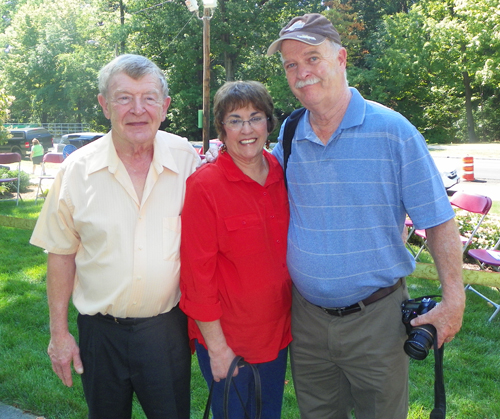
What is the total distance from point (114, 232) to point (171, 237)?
27 centimetres

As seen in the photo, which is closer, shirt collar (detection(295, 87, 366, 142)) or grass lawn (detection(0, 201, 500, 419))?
shirt collar (detection(295, 87, 366, 142))

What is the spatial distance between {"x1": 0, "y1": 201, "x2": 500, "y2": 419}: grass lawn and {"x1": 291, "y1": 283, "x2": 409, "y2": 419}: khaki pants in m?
0.94

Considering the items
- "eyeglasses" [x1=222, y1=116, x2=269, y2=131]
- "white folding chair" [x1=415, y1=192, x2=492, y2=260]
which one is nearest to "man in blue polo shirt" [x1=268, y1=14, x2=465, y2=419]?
"eyeglasses" [x1=222, y1=116, x2=269, y2=131]

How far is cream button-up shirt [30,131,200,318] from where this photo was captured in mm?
2229

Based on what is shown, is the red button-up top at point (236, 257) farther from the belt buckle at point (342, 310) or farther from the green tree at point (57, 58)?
the green tree at point (57, 58)

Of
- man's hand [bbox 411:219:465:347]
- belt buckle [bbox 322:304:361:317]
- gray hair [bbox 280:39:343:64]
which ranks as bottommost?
belt buckle [bbox 322:304:361:317]

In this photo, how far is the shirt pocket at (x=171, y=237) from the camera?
229 cm

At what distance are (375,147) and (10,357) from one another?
3.51 metres

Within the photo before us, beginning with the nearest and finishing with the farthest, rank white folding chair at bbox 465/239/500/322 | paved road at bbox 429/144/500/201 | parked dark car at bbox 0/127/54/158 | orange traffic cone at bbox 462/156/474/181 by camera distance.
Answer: white folding chair at bbox 465/239/500/322, paved road at bbox 429/144/500/201, orange traffic cone at bbox 462/156/474/181, parked dark car at bbox 0/127/54/158

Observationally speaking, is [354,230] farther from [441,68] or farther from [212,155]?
[441,68]

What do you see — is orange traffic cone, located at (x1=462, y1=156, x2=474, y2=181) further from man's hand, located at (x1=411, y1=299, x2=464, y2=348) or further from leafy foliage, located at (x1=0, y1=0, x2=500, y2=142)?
leafy foliage, located at (x1=0, y1=0, x2=500, y2=142)

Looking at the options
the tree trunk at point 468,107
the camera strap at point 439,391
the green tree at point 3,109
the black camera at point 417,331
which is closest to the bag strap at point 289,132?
Result: the black camera at point 417,331

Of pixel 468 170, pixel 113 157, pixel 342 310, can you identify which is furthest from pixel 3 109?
pixel 468 170

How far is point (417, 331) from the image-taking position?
214 cm
